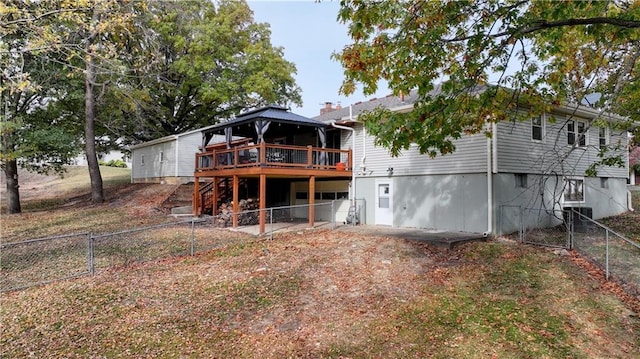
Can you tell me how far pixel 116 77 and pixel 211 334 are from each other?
53.4 ft

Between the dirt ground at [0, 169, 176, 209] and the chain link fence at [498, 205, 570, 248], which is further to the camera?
the dirt ground at [0, 169, 176, 209]

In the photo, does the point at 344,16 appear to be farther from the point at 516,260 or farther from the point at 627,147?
the point at 627,147

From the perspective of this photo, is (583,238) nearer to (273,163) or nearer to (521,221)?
(521,221)

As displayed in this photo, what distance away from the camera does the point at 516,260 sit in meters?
8.91

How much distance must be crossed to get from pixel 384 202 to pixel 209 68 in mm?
16092

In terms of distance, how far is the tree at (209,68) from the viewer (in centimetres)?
2417

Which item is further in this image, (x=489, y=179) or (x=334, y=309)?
(x=489, y=179)

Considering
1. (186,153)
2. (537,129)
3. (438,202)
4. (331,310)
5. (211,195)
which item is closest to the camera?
(331,310)

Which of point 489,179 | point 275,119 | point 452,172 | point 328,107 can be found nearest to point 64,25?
point 275,119

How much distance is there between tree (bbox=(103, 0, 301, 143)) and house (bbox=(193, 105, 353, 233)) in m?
8.38

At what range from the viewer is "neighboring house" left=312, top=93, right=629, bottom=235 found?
37.7ft

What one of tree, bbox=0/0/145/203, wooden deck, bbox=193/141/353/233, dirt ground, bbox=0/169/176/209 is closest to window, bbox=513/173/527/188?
wooden deck, bbox=193/141/353/233

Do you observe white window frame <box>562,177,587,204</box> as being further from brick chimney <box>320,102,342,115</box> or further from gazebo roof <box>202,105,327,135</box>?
brick chimney <box>320,102,342,115</box>

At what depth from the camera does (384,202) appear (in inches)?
575
